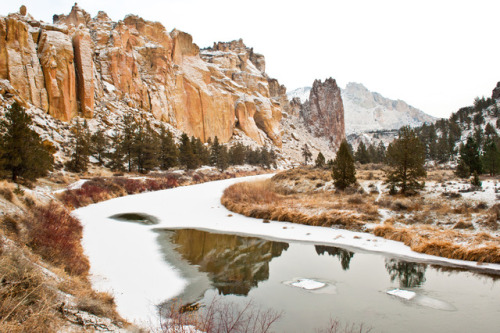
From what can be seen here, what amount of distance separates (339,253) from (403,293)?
411 cm

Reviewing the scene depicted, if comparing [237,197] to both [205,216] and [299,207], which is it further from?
[299,207]

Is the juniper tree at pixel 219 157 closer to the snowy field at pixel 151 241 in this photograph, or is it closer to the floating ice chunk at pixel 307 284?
the snowy field at pixel 151 241

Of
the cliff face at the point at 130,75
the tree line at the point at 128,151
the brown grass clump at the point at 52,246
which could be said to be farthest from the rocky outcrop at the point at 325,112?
the brown grass clump at the point at 52,246

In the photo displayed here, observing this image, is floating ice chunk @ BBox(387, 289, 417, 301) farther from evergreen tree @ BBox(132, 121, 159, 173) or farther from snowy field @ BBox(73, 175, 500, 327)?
evergreen tree @ BBox(132, 121, 159, 173)

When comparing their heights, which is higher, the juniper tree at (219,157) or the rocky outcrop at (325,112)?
the rocky outcrop at (325,112)

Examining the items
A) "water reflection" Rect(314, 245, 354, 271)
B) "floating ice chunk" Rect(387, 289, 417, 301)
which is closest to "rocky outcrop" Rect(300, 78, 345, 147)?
"water reflection" Rect(314, 245, 354, 271)

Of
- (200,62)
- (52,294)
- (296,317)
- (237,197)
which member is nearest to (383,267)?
(296,317)

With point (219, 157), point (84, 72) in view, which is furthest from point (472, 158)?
point (84, 72)

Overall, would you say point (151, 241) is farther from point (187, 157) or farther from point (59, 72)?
point (59, 72)

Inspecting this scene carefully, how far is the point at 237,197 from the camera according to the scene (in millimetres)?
23516

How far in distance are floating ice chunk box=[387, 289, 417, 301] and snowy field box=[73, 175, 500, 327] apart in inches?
88.8

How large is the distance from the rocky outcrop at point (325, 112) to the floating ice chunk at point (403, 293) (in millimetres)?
156274

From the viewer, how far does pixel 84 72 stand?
182 ft

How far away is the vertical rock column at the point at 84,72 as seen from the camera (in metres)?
53.9
